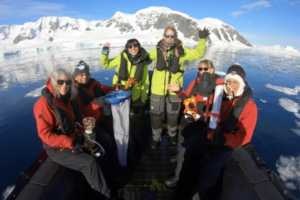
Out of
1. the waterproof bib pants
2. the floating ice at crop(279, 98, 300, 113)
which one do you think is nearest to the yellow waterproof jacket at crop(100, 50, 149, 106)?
the waterproof bib pants

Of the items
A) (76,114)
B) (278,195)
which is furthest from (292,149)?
(76,114)

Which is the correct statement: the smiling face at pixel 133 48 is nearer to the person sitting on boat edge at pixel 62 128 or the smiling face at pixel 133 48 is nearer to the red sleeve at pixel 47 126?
the person sitting on boat edge at pixel 62 128

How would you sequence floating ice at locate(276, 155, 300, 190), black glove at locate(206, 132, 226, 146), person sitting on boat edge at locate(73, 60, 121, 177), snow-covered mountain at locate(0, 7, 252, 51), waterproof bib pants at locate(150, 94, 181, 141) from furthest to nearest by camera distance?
snow-covered mountain at locate(0, 7, 252, 51)
floating ice at locate(276, 155, 300, 190)
waterproof bib pants at locate(150, 94, 181, 141)
person sitting on boat edge at locate(73, 60, 121, 177)
black glove at locate(206, 132, 226, 146)

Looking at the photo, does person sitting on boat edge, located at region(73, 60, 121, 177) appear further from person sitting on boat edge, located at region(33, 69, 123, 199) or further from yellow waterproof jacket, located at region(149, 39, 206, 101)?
yellow waterproof jacket, located at region(149, 39, 206, 101)

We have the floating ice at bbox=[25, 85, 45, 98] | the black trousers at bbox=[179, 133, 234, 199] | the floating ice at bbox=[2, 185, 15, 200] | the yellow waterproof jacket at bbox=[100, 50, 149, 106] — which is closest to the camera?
the black trousers at bbox=[179, 133, 234, 199]

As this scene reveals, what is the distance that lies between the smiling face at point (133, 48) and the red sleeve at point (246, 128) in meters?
1.90

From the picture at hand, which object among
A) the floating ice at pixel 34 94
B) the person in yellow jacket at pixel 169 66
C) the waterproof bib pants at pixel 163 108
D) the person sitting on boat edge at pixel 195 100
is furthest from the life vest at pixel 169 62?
the floating ice at pixel 34 94

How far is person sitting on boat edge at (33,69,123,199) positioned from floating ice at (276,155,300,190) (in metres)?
4.01

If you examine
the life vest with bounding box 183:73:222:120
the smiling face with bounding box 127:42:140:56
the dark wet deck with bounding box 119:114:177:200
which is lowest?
the dark wet deck with bounding box 119:114:177:200

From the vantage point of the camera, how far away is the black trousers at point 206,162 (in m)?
2.12

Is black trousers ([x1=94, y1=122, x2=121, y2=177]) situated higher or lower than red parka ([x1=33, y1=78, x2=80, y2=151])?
lower

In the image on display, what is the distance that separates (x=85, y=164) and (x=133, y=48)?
194 cm

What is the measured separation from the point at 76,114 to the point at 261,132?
5.83m

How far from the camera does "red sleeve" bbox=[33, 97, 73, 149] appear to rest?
6.14ft
